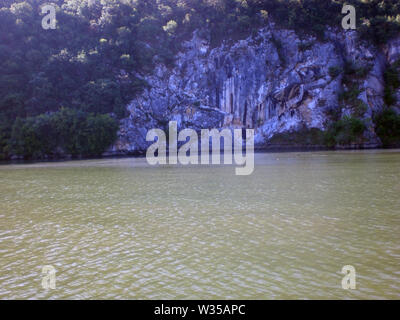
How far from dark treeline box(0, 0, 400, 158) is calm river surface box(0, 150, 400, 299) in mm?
39881

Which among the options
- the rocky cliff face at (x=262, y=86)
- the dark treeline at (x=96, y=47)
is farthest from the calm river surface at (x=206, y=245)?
the rocky cliff face at (x=262, y=86)

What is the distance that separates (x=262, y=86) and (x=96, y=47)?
31.8m

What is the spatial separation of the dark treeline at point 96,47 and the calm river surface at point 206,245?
3988cm

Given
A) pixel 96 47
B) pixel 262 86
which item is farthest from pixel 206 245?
pixel 96 47

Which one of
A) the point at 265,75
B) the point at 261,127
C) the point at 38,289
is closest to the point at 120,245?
the point at 38,289

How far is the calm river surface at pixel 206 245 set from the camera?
18.0 ft

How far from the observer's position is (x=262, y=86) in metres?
58.9

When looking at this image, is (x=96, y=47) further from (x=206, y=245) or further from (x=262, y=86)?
(x=206, y=245)

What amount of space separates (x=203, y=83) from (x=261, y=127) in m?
13.7

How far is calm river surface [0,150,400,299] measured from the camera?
550cm

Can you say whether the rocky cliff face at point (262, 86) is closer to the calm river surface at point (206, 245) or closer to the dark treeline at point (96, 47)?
the dark treeline at point (96, 47)
